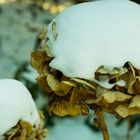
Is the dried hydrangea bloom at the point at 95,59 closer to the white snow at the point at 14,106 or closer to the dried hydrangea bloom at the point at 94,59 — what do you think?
the dried hydrangea bloom at the point at 94,59

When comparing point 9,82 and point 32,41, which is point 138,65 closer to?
point 9,82

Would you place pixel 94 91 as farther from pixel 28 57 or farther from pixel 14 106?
pixel 28 57

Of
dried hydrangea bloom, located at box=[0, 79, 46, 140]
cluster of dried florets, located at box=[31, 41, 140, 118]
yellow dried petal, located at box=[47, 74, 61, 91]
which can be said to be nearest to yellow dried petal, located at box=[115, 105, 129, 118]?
cluster of dried florets, located at box=[31, 41, 140, 118]

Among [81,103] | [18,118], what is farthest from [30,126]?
[81,103]

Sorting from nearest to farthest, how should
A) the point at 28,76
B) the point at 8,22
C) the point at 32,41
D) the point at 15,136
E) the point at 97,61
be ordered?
the point at 97,61
the point at 15,136
the point at 28,76
the point at 32,41
the point at 8,22

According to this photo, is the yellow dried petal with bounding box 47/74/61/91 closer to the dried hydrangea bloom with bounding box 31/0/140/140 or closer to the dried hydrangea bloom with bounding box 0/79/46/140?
the dried hydrangea bloom with bounding box 31/0/140/140

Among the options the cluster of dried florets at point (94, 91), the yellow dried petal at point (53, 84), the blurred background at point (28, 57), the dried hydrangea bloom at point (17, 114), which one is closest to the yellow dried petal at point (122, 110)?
the cluster of dried florets at point (94, 91)

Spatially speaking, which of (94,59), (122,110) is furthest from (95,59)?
(122,110)
